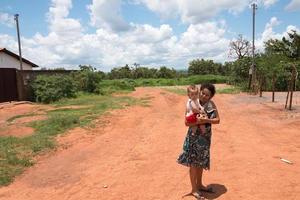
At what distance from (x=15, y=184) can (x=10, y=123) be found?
6.64 meters

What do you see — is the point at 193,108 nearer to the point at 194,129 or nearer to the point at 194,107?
the point at 194,107

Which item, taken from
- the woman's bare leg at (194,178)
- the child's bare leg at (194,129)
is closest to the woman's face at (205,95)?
the child's bare leg at (194,129)

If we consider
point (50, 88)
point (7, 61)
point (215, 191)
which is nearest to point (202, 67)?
point (7, 61)

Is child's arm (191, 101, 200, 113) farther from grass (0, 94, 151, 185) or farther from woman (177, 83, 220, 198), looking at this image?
grass (0, 94, 151, 185)

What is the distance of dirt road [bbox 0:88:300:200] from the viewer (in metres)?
5.55

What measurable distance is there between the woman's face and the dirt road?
1307mm

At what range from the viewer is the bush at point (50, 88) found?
2069cm

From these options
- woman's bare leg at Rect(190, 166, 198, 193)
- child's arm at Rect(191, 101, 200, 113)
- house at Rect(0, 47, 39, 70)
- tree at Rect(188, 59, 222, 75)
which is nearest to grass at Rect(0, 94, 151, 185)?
woman's bare leg at Rect(190, 166, 198, 193)

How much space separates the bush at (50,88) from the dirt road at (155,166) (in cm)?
1005

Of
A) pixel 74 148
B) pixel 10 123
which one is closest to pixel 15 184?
pixel 74 148

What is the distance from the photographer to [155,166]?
22.7ft

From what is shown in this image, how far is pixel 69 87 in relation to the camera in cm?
2248

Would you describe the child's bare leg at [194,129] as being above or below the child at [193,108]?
below

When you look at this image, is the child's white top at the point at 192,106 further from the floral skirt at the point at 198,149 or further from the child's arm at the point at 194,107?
the floral skirt at the point at 198,149
